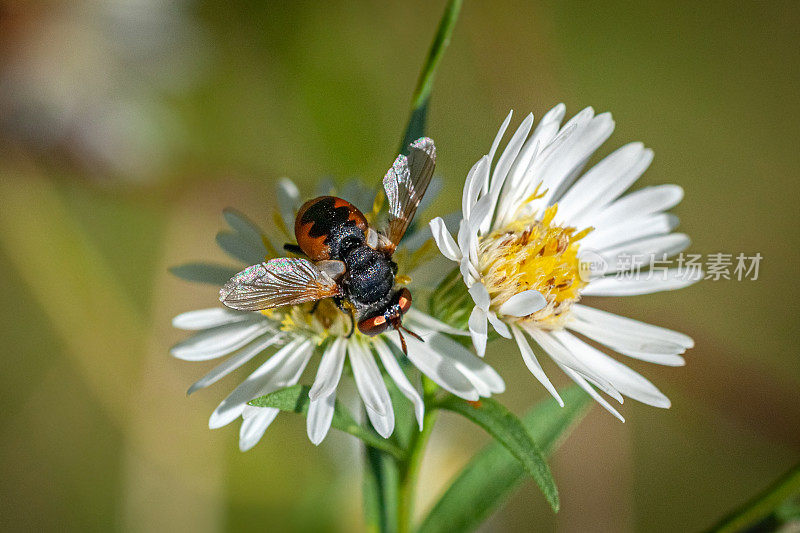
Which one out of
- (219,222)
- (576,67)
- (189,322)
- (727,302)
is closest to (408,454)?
(189,322)

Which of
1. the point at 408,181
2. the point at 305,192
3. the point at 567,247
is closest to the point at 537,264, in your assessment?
the point at 567,247

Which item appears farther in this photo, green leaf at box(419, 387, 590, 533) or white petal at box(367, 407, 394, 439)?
green leaf at box(419, 387, 590, 533)

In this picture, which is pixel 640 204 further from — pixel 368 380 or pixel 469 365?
pixel 368 380

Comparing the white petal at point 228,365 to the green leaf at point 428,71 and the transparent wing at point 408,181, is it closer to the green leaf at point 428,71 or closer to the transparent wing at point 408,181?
the transparent wing at point 408,181

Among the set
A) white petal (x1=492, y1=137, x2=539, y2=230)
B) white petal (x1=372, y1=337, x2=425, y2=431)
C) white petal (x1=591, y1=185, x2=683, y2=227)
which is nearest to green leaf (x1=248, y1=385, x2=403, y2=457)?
white petal (x1=372, y1=337, x2=425, y2=431)

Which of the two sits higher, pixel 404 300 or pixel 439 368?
pixel 404 300

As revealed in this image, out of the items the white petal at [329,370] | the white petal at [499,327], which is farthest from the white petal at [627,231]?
the white petal at [329,370]

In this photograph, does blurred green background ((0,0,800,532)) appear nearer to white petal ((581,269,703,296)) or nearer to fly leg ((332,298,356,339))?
fly leg ((332,298,356,339))
